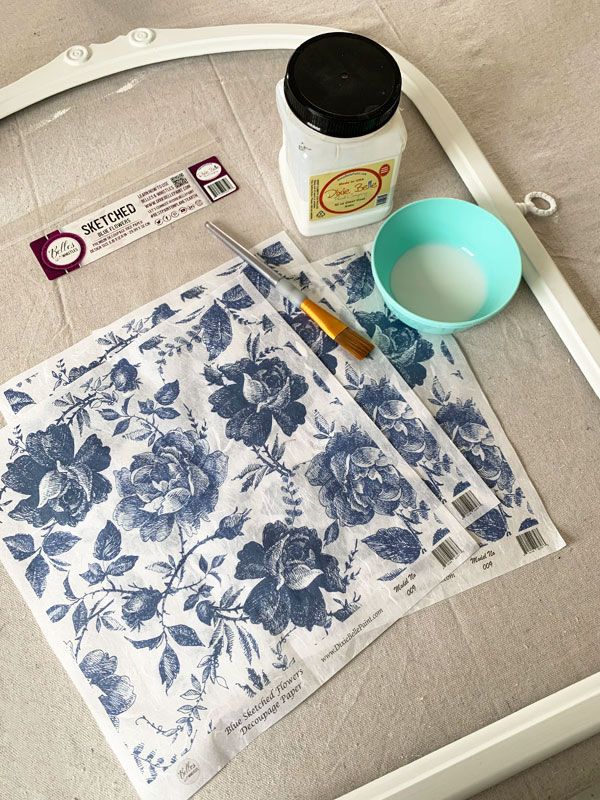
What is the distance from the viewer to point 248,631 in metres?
0.51

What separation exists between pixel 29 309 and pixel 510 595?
474 millimetres

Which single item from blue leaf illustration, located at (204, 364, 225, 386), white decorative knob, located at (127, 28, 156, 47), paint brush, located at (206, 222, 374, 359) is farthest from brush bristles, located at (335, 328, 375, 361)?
white decorative knob, located at (127, 28, 156, 47)

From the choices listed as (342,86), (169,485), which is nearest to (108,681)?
(169,485)

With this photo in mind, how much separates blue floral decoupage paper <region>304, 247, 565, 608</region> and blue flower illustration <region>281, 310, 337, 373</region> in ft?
0.09

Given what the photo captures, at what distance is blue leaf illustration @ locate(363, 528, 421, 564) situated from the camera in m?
0.53

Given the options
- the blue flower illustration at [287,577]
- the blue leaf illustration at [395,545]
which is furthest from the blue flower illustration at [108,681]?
the blue leaf illustration at [395,545]

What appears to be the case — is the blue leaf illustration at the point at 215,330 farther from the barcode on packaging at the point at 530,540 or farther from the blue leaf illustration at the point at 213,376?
the barcode on packaging at the point at 530,540

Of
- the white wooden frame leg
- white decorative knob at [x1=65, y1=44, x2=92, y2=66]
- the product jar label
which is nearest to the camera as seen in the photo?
the white wooden frame leg

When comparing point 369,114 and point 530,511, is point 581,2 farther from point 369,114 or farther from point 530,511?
point 530,511

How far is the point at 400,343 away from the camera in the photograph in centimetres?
60

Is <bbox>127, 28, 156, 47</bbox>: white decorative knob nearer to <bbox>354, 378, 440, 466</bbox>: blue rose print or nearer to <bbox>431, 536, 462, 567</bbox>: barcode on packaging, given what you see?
<bbox>354, 378, 440, 466</bbox>: blue rose print

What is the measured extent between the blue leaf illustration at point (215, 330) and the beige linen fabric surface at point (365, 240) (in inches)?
1.9

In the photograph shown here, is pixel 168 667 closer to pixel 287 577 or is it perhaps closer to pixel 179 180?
pixel 287 577

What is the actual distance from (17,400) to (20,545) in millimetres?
124
